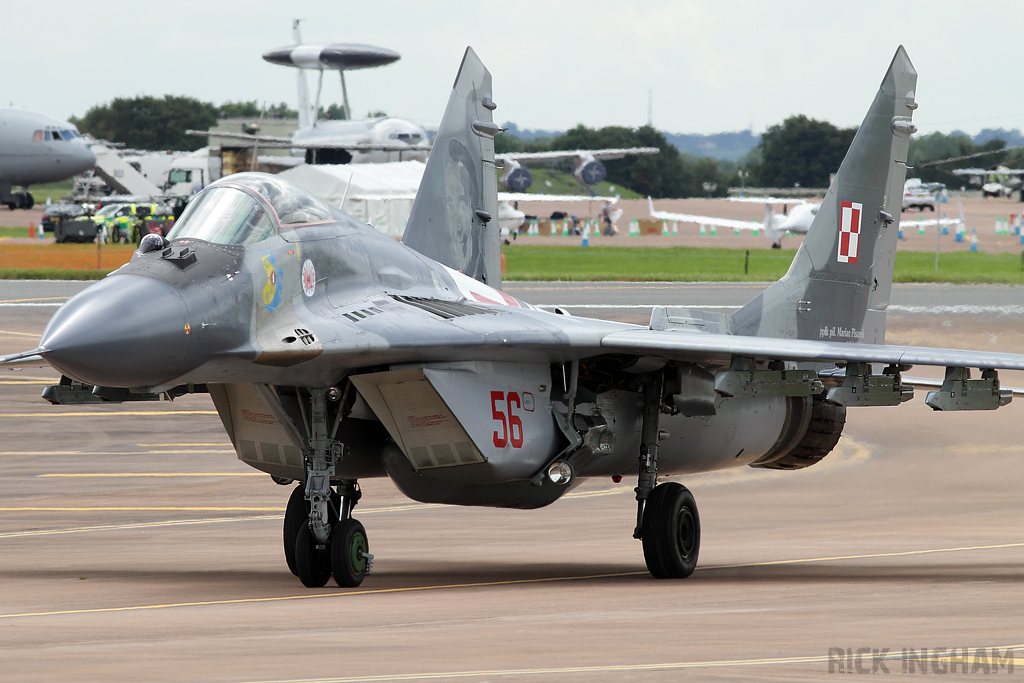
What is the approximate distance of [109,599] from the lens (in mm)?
10133

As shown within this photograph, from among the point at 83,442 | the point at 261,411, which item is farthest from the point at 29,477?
the point at 261,411

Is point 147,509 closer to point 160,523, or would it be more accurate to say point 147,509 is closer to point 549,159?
point 160,523

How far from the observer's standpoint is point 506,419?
1159cm

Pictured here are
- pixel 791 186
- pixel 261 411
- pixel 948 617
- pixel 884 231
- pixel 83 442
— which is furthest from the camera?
pixel 791 186

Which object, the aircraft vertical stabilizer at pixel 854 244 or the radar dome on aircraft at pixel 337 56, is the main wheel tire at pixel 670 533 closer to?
the aircraft vertical stabilizer at pixel 854 244

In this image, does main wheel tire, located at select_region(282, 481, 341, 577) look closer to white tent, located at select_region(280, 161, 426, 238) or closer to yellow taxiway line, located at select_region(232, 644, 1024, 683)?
yellow taxiway line, located at select_region(232, 644, 1024, 683)

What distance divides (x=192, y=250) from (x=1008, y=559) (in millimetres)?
8359

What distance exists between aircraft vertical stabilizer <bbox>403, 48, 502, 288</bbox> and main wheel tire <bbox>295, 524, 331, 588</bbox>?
5255 mm

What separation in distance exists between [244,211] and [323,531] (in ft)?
8.39

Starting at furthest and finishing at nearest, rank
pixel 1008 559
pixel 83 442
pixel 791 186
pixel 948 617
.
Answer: pixel 791 186, pixel 83 442, pixel 1008 559, pixel 948 617

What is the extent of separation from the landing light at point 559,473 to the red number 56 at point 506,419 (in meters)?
0.50

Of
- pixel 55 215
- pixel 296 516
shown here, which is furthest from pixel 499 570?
pixel 55 215

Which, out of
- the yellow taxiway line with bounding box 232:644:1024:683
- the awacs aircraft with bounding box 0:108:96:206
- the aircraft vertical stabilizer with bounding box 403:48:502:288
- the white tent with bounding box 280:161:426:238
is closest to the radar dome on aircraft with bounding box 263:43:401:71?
the awacs aircraft with bounding box 0:108:96:206

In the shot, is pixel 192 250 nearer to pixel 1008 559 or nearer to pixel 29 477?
pixel 1008 559
